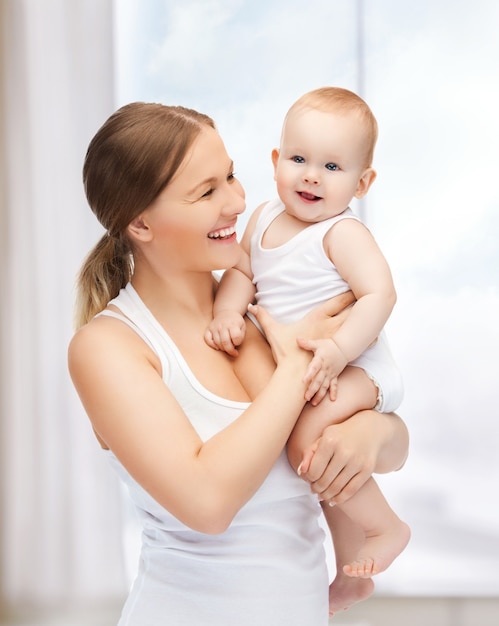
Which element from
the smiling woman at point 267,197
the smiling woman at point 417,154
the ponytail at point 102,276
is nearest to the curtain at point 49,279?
the smiling woman at point 267,197

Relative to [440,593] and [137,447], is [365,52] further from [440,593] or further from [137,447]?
[137,447]

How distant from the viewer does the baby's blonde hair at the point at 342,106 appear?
1422mm

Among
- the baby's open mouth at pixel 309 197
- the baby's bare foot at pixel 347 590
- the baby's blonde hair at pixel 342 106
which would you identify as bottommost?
the baby's bare foot at pixel 347 590

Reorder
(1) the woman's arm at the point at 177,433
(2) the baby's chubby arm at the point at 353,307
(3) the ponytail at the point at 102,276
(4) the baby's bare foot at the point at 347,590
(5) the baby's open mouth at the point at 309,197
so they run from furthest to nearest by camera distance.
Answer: (4) the baby's bare foot at the point at 347,590, (3) the ponytail at the point at 102,276, (5) the baby's open mouth at the point at 309,197, (2) the baby's chubby arm at the point at 353,307, (1) the woman's arm at the point at 177,433

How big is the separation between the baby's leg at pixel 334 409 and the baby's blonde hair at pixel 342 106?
1.18 ft

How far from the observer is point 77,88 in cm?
323

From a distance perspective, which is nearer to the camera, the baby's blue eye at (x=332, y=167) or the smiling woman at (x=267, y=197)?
the baby's blue eye at (x=332, y=167)

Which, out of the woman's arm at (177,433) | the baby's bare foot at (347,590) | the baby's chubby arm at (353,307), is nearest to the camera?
the woman's arm at (177,433)

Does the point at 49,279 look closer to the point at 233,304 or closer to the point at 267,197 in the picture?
the point at 267,197

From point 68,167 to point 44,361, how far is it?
0.72m

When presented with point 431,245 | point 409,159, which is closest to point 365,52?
point 409,159

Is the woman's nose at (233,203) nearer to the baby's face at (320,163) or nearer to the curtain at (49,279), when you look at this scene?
the baby's face at (320,163)

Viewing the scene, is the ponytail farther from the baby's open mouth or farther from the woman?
the baby's open mouth

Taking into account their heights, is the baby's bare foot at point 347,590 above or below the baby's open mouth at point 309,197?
below
